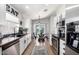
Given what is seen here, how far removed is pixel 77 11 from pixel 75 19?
0.14 meters

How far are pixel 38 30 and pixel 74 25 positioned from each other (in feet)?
3.23

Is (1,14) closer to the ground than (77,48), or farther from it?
farther from it

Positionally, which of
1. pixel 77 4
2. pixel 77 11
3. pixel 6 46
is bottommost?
pixel 6 46

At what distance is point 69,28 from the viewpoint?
1.31 metres

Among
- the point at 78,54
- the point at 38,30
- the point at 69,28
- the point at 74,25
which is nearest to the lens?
the point at 78,54

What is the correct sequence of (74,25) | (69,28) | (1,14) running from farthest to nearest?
(1,14), (69,28), (74,25)

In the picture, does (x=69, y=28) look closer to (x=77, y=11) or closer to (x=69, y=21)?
(x=69, y=21)

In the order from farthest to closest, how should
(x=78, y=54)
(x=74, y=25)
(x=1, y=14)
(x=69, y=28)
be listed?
(x=1, y=14) < (x=69, y=28) < (x=74, y=25) < (x=78, y=54)

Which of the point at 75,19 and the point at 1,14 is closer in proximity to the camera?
the point at 75,19

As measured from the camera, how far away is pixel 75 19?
1224 millimetres
